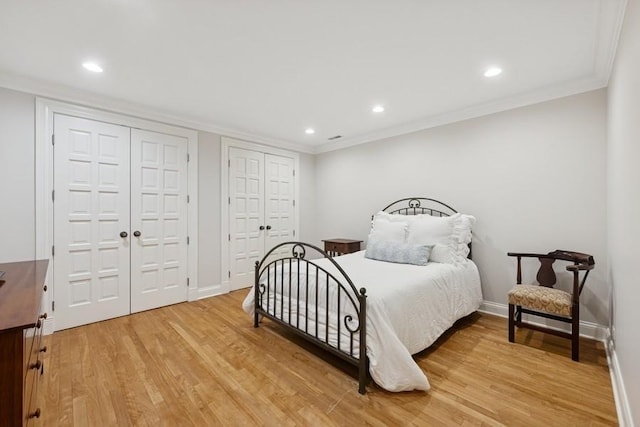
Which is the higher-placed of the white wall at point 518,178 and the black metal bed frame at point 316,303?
the white wall at point 518,178

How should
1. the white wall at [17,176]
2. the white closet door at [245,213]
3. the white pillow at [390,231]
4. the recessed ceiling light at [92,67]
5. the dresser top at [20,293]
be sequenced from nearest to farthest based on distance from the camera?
1. the dresser top at [20,293]
2. the recessed ceiling light at [92,67]
3. the white wall at [17,176]
4. the white pillow at [390,231]
5. the white closet door at [245,213]

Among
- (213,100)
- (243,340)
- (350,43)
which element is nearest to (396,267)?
(243,340)

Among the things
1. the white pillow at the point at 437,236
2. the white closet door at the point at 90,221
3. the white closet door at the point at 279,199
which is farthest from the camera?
the white closet door at the point at 279,199

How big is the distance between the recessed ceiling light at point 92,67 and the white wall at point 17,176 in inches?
32.9

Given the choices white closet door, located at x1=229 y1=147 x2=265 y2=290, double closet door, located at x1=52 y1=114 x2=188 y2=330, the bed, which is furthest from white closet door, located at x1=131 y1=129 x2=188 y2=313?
the bed

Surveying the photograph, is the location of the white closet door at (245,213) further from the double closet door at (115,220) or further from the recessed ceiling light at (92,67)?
the recessed ceiling light at (92,67)

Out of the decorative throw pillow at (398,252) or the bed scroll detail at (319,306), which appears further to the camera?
the decorative throw pillow at (398,252)

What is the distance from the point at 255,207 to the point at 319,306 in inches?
102

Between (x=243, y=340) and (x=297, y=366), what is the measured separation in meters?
0.70

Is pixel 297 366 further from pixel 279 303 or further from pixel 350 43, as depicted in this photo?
pixel 350 43

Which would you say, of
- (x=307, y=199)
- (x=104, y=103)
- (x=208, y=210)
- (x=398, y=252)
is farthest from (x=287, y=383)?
(x=307, y=199)

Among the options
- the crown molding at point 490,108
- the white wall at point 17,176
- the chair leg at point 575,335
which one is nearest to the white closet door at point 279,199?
the crown molding at point 490,108

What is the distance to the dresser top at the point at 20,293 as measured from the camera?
1.00 metres

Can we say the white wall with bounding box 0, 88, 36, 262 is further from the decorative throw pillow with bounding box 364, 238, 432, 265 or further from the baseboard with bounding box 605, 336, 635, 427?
the baseboard with bounding box 605, 336, 635, 427
